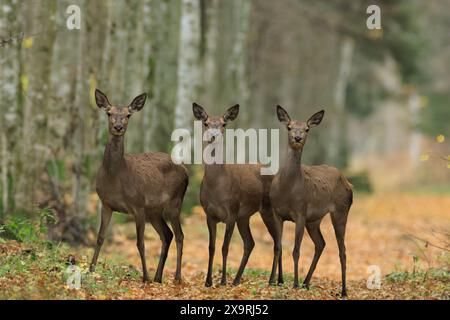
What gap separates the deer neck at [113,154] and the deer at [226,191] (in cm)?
114

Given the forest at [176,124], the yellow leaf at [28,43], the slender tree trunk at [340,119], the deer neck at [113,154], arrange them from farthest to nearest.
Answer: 1. the slender tree trunk at [340,119]
2. the yellow leaf at [28,43]
3. the forest at [176,124]
4. the deer neck at [113,154]

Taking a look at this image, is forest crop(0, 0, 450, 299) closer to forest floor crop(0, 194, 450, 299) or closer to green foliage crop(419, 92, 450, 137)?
forest floor crop(0, 194, 450, 299)

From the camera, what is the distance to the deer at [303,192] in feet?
39.2

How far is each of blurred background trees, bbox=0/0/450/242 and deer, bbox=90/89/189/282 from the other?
117 inches

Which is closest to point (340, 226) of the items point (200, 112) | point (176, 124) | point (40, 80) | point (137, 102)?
point (200, 112)

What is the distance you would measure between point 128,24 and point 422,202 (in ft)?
65.7

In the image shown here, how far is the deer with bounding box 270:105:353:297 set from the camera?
12.0 metres

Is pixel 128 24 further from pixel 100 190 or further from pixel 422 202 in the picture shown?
pixel 422 202

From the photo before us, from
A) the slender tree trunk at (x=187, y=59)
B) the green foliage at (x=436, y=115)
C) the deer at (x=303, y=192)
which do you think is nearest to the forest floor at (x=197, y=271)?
the deer at (x=303, y=192)

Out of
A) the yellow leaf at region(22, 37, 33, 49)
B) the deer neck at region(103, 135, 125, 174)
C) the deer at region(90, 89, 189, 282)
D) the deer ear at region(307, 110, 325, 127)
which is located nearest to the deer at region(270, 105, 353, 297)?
the deer ear at region(307, 110, 325, 127)

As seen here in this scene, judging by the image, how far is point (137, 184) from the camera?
12.1 metres

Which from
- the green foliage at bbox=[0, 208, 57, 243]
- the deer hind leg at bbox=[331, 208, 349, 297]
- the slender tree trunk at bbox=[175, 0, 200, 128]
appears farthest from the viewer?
the slender tree trunk at bbox=[175, 0, 200, 128]

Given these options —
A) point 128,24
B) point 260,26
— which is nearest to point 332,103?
point 260,26

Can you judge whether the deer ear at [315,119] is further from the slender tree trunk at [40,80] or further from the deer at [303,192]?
the slender tree trunk at [40,80]
